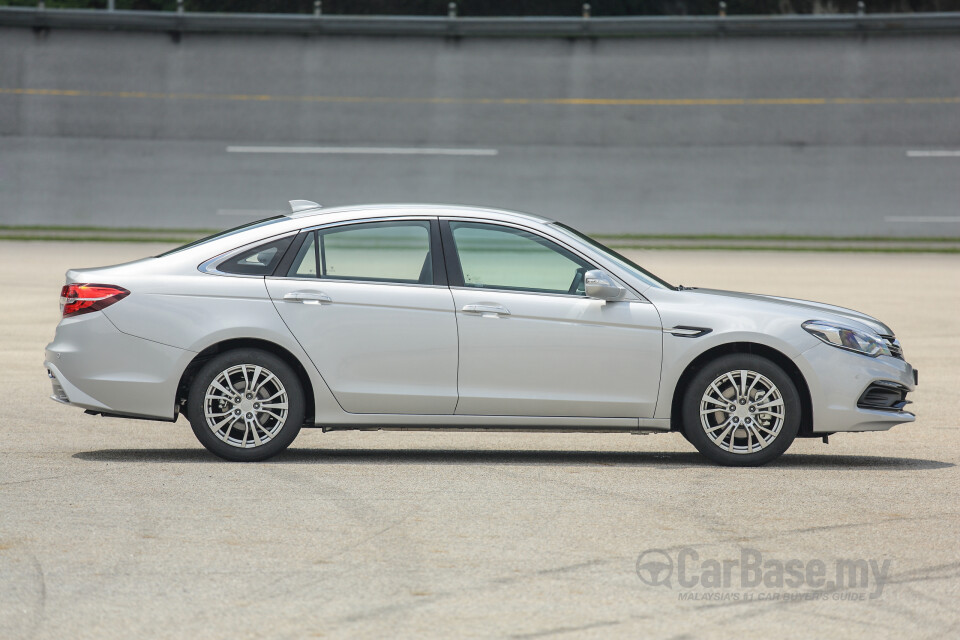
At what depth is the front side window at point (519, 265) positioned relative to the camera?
7258 mm

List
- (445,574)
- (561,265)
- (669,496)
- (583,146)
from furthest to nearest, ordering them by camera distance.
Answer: (583,146), (561,265), (669,496), (445,574)

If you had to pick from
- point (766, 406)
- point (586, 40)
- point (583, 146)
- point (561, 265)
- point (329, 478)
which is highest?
point (586, 40)

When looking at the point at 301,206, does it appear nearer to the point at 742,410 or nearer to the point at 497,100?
the point at 742,410

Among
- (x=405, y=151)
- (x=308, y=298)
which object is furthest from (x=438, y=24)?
(x=308, y=298)

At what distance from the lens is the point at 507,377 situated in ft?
23.4

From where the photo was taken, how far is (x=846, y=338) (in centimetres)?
721

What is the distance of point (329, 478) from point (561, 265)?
1898 millimetres

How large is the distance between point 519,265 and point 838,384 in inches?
79.8

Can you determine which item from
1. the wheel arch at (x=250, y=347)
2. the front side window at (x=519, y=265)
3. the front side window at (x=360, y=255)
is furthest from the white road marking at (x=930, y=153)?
the wheel arch at (x=250, y=347)

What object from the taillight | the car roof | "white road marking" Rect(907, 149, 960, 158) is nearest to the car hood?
the car roof

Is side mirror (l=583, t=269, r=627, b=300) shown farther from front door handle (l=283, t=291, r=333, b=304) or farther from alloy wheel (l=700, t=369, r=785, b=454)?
front door handle (l=283, t=291, r=333, b=304)

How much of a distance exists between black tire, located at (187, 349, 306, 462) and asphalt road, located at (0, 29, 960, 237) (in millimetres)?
28842

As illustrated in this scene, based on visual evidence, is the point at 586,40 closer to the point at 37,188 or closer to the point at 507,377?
the point at 37,188

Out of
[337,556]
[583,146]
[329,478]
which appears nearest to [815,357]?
[329,478]
